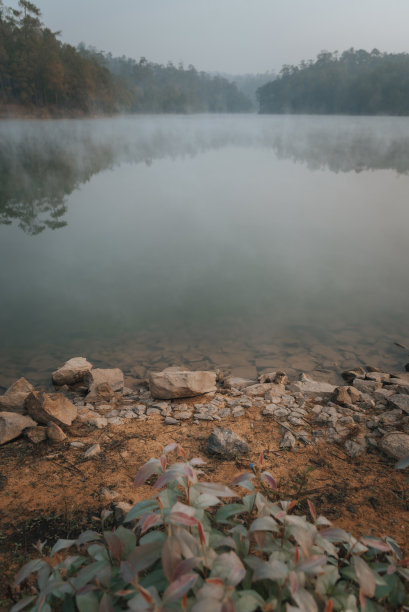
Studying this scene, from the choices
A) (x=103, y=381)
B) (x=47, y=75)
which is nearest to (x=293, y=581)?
(x=103, y=381)

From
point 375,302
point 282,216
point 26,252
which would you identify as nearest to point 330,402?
point 375,302

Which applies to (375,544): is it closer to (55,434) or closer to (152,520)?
(152,520)

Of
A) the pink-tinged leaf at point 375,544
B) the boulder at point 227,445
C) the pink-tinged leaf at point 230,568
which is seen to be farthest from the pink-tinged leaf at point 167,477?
the boulder at point 227,445

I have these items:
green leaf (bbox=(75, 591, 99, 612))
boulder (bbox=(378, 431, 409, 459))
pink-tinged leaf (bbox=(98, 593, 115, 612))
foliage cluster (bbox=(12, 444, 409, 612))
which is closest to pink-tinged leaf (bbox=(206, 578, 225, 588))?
foliage cluster (bbox=(12, 444, 409, 612))

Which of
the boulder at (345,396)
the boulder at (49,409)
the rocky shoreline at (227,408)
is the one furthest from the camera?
the boulder at (345,396)

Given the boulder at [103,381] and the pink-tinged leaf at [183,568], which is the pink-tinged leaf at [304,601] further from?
the boulder at [103,381]

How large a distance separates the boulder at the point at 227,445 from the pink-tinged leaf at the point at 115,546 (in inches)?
62.3

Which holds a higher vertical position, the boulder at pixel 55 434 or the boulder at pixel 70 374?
the boulder at pixel 55 434

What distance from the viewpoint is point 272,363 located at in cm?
605

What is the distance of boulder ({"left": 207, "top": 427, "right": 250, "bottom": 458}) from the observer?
3.09 metres

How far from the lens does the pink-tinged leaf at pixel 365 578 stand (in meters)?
1.36

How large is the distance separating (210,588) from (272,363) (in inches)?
194

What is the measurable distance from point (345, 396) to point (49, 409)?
3074 millimetres

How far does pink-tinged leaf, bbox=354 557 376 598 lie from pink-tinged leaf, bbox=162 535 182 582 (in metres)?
0.67
